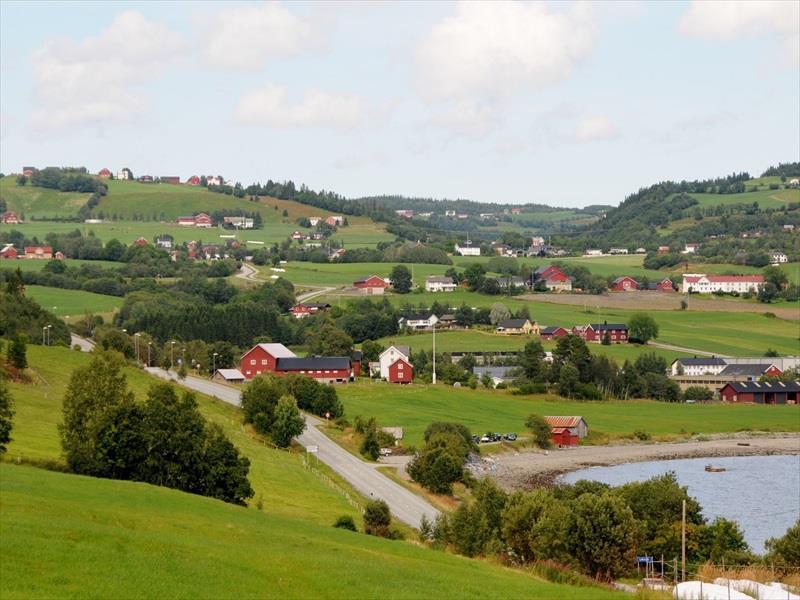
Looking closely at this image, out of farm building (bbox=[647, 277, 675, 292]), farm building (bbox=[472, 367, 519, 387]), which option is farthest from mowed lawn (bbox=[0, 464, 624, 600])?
farm building (bbox=[647, 277, 675, 292])

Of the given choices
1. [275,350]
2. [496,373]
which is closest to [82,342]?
[275,350]

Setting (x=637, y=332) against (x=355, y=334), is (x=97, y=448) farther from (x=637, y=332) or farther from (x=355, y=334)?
(x=637, y=332)

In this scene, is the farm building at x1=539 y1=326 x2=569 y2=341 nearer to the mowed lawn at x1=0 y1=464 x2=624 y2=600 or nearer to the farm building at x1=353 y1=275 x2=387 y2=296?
the farm building at x1=353 y1=275 x2=387 y2=296

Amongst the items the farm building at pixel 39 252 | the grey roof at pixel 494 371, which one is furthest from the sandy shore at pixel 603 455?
the farm building at pixel 39 252

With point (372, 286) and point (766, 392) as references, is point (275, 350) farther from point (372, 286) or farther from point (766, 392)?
point (372, 286)

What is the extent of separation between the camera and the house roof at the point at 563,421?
87188 millimetres

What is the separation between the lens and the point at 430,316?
437ft

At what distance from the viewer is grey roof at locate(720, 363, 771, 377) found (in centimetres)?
11219

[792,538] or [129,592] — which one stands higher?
[129,592]

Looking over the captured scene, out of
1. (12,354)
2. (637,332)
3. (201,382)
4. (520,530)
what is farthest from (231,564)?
(637,332)

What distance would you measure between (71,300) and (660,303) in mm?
68210

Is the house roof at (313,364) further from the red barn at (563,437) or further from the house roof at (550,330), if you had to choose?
the house roof at (550,330)

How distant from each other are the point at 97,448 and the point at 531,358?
67.6 m

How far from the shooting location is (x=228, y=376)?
9875 cm
